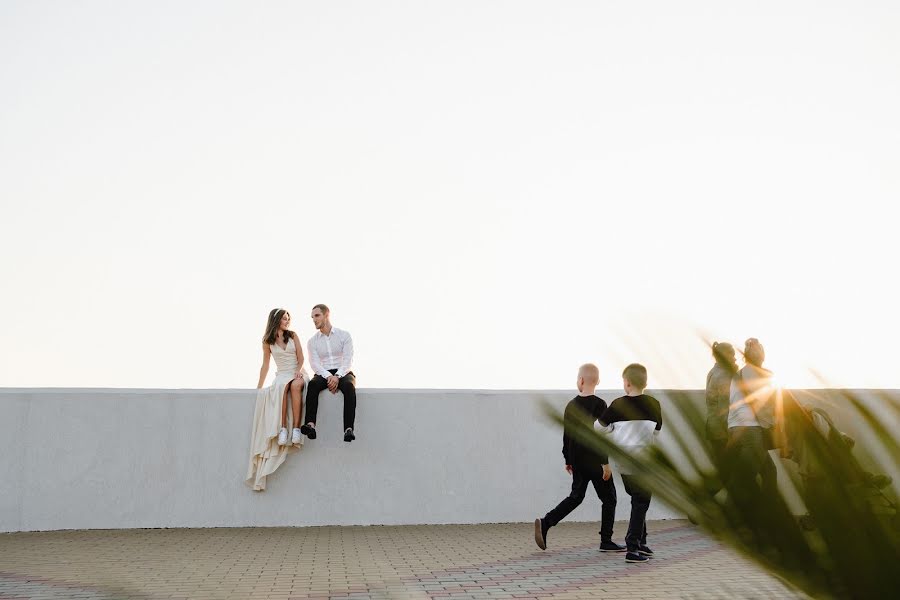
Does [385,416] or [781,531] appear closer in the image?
[781,531]

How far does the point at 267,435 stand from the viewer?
453 inches

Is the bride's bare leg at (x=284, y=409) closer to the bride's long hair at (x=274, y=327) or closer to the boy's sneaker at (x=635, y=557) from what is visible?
the bride's long hair at (x=274, y=327)

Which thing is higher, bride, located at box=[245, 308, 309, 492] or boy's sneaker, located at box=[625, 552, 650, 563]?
bride, located at box=[245, 308, 309, 492]

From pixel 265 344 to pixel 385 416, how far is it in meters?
1.59

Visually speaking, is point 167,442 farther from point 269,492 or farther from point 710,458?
point 710,458

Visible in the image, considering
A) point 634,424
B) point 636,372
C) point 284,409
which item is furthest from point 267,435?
point 636,372

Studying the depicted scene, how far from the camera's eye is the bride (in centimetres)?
1152

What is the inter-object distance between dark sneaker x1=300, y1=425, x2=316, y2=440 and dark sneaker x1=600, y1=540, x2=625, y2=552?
350cm

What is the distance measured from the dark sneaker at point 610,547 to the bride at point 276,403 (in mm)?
3740

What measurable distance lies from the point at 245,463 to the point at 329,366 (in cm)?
141

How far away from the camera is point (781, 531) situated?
3.58 ft

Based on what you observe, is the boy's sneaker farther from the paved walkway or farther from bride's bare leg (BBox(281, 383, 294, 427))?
bride's bare leg (BBox(281, 383, 294, 427))

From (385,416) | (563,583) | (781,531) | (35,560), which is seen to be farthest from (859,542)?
(385,416)

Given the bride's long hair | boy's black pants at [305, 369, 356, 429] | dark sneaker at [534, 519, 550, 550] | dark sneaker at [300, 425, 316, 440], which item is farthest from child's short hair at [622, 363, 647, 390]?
the bride's long hair
